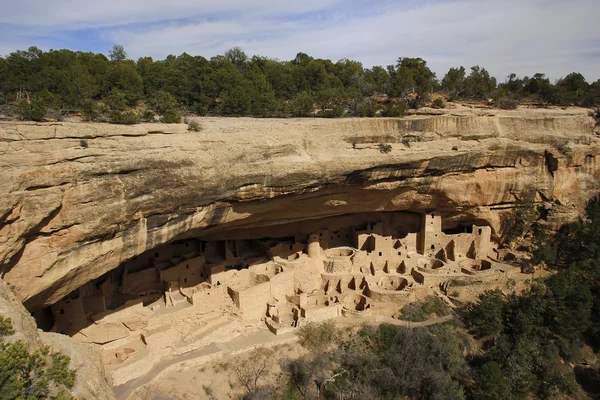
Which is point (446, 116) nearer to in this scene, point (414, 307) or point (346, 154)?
point (346, 154)

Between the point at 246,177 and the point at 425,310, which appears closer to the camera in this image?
the point at 246,177

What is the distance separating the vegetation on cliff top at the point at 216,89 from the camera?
1611 centimetres

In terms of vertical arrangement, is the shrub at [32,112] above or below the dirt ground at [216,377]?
above

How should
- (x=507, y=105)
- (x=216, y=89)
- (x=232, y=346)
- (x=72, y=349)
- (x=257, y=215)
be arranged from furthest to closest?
(x=507, y=105) → (x=216, y=89) → (x=257, y=215) → (x=232, y=346) → (x=72, y=349)

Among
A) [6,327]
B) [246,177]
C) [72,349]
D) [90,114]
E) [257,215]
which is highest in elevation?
[90,114]

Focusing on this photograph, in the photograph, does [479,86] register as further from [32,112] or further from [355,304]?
[32,112]

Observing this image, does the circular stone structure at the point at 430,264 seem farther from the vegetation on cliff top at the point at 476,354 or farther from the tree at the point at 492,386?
the tree at the point at 492,386

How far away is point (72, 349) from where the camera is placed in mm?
7188

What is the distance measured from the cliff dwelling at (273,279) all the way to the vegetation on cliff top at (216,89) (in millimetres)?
5712

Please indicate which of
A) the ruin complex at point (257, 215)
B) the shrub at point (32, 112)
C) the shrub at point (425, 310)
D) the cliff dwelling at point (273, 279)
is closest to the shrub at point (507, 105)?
the ruin complex at point (257, 215)

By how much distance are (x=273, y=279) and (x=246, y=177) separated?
16.8 ft

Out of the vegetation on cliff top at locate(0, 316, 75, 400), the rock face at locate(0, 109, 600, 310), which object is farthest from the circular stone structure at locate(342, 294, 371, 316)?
the vegetation on cliff top at locate(0, 316, 75, 400)

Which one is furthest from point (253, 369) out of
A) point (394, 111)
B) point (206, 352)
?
point (394, 111)

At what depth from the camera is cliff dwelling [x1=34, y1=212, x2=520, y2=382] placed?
44.2ft
